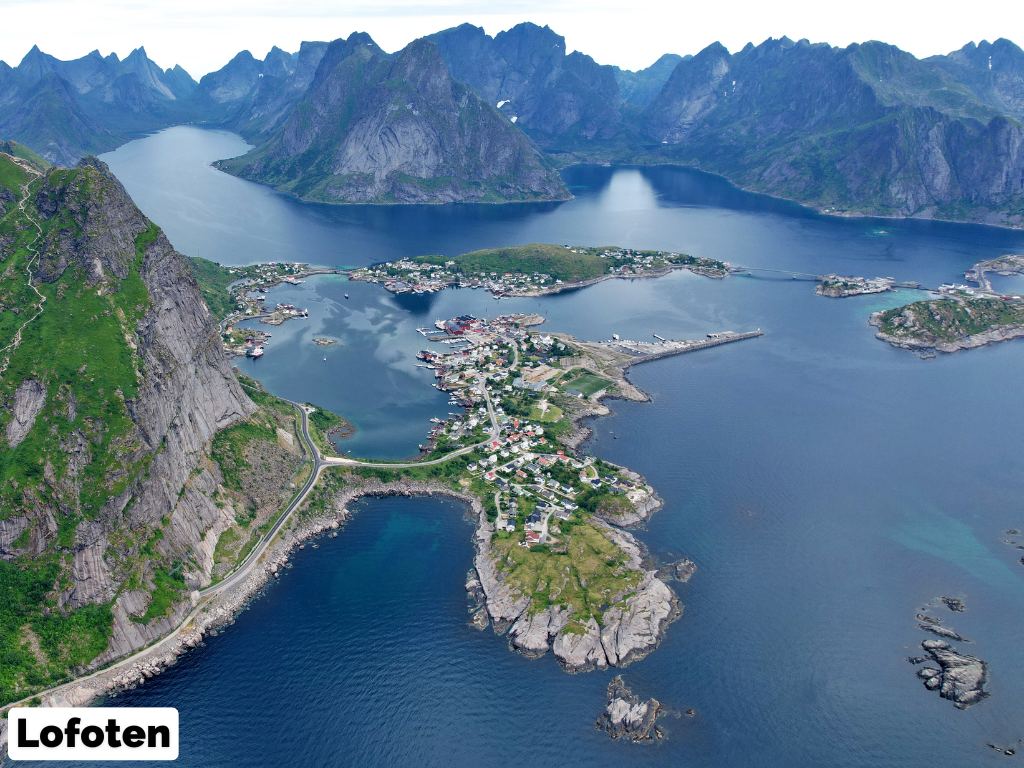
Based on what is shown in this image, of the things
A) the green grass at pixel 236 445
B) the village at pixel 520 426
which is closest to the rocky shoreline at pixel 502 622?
the village at pixel 520 426

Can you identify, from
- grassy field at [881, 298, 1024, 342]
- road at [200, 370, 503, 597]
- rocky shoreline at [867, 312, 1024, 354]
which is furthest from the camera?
grassy field at [881, 298, 1024, 342]

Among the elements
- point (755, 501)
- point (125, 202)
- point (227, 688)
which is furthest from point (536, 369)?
point (227, 688)

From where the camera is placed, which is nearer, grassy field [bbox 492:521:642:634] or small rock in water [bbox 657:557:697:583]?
grassy field [bbox 492:521:642:634]

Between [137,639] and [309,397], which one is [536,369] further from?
[137,639]

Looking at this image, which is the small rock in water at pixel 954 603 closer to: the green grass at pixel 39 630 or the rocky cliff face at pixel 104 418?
the rocky cliff face at pixel 104 418

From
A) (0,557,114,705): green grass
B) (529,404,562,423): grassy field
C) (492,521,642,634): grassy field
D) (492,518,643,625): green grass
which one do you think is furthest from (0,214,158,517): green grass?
(529,404,562,423): grassy field

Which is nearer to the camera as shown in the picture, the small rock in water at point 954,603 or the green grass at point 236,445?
the small rock in water at point 954,603

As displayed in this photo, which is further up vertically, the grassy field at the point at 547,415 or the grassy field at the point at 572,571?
the grassy field at the point at 547,415

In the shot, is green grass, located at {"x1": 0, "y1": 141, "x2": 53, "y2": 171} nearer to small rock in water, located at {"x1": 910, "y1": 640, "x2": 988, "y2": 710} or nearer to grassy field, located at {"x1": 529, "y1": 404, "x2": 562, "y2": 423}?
grassy field, located at {"x1": 529, "y1": 404, "x2": 562, "y2": 423}
